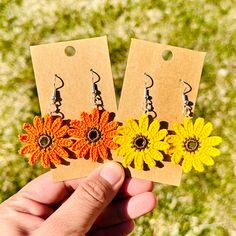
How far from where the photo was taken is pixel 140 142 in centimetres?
267

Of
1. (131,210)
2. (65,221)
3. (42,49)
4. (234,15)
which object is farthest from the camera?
(234,15)

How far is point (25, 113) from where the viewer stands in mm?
3613

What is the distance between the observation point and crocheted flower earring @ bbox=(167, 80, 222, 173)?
2639 millimetres

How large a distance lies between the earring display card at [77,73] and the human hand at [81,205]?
5.8 inches

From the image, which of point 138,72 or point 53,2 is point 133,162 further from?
point 53,2

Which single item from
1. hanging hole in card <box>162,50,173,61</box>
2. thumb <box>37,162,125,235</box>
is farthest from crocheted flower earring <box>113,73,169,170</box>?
hanging hole in card <box>162,50,173,61</box>

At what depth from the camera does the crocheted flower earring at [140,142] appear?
8.68ft

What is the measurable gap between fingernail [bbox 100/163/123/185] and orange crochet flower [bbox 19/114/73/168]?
0.24 m

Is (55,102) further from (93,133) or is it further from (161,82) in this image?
(161,82)

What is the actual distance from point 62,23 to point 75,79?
0.95m

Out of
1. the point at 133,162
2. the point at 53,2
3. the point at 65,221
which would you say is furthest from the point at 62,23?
the point at 65,221

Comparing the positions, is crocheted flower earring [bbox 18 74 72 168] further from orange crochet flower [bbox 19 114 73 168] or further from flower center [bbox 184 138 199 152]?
flower center [bbox 184 138 199 152]

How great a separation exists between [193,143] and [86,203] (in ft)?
2.28

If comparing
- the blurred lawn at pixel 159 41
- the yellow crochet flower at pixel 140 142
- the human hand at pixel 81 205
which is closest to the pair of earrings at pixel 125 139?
the yellow crochet flower at pixel 140 142
